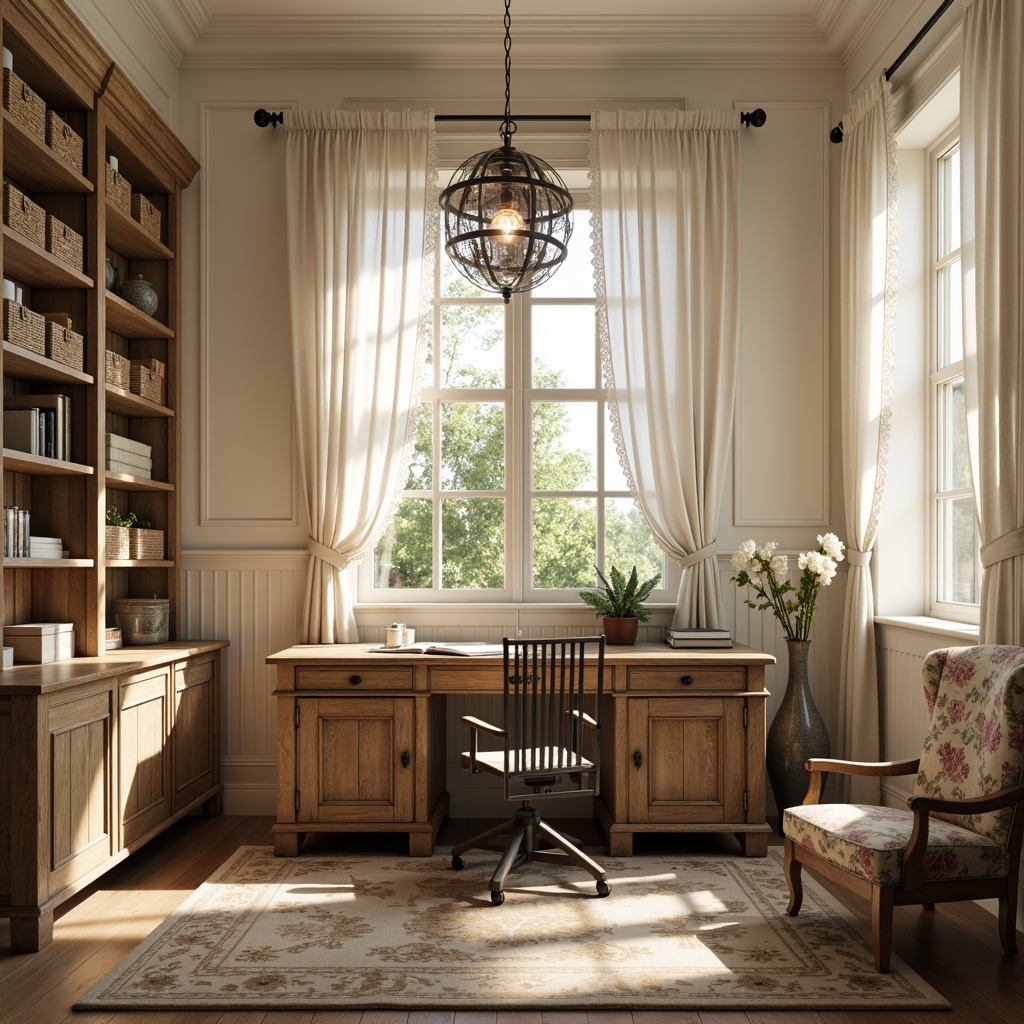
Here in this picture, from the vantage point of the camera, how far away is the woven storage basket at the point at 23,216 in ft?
10.4

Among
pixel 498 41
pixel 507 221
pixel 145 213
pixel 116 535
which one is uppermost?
pixel 498 41

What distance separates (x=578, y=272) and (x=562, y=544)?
1.35 meters

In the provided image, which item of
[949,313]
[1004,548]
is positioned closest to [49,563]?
[1004,548]

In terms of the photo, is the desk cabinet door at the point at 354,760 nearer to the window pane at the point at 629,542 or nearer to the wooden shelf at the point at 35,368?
the window pane at the point at 629,542

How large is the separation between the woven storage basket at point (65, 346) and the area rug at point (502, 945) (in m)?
1.99

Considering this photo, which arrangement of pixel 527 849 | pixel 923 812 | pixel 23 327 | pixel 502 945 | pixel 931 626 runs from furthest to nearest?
pixel 931 626 → pixel 527 849 → pixel 23 327 → pixel 502 945 → pixel 923 812

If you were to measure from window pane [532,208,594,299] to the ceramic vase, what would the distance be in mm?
1978

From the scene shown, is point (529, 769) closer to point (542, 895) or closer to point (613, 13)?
point (542, 895)

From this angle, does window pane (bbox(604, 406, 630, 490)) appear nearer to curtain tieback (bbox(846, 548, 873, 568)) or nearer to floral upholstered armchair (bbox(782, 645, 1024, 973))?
curtain tieback (bbox(846, 548, 873, 568))

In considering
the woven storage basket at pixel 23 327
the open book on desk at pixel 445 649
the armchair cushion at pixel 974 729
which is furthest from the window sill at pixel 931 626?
the woven storage basket at pixel 23 327

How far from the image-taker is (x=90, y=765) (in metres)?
3.30

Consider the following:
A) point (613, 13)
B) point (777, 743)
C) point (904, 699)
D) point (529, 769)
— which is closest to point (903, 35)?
point (613, 13)

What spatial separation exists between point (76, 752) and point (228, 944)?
80 cm

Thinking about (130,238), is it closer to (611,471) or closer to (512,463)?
(512,463)
